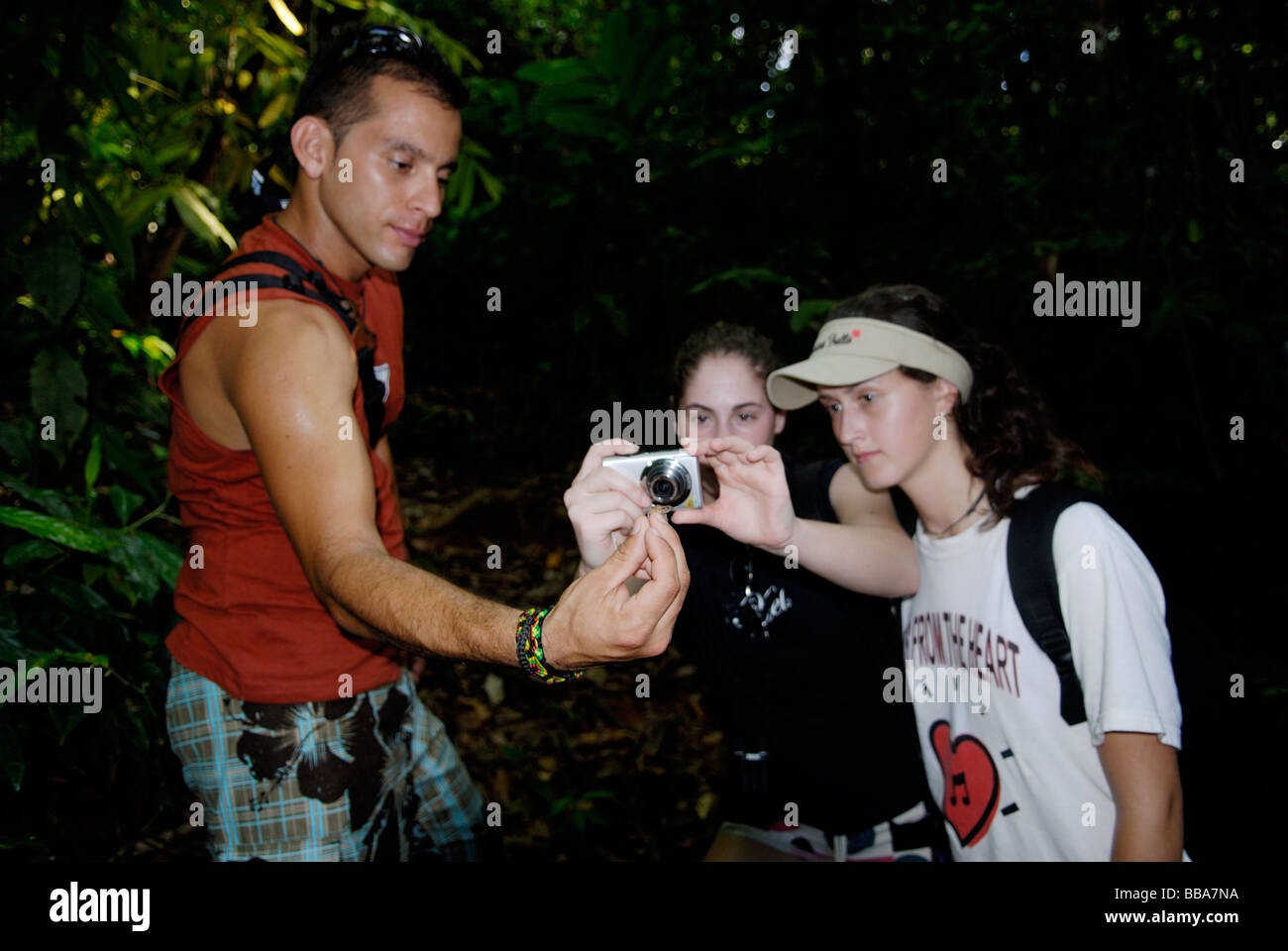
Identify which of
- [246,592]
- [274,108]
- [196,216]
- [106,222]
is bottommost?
[246,592]

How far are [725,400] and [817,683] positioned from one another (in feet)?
3.51

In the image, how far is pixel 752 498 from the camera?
2.30 metres

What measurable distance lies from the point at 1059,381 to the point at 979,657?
4.80 metres

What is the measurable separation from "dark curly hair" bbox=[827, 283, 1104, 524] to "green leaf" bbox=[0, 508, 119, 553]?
2.47m

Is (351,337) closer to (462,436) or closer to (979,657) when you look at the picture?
(979,657)

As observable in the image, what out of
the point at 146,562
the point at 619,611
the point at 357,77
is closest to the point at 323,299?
the point at 357,77

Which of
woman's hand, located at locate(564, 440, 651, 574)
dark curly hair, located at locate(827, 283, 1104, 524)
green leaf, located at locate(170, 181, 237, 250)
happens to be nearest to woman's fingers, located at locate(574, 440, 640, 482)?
woman's hand, located at locate(564, 440, 651, 574)

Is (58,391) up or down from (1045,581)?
up

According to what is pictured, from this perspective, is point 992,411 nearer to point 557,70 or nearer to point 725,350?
point 725,350

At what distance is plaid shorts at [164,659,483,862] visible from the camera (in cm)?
212

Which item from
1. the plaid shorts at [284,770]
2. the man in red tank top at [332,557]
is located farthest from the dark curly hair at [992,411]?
the plaid shorts at [284,770]

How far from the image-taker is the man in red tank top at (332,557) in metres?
1.51

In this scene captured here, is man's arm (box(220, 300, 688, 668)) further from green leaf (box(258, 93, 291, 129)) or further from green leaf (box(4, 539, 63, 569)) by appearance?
green leaf (box(258, 93, 291, 129))

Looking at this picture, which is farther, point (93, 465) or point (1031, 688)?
point (93, 465)
